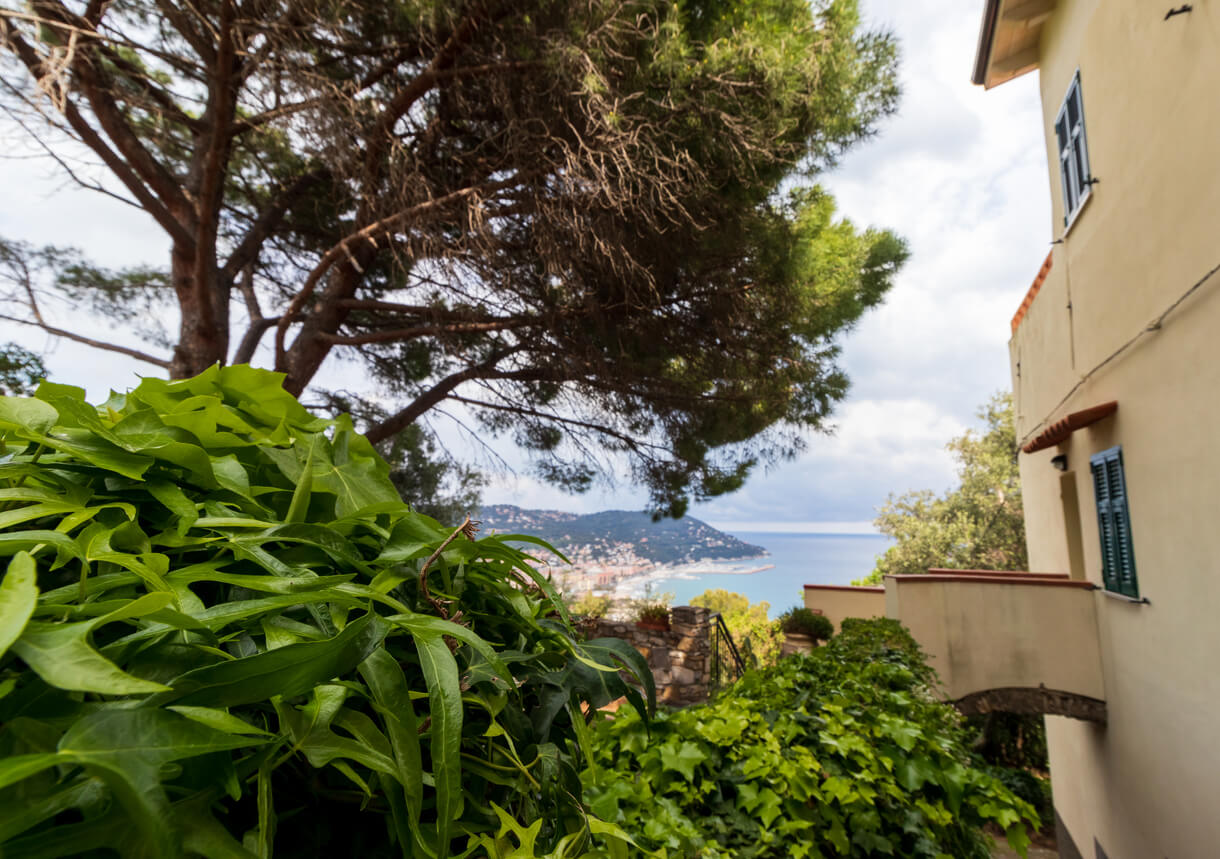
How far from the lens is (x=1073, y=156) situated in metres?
6.62

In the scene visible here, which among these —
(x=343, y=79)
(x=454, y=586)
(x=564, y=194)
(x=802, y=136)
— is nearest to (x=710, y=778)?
(x=454, y=586)

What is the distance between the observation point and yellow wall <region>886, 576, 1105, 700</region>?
22.0 ft

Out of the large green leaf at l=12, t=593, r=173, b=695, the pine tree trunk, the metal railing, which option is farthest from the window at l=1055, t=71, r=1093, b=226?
Answer: the pine tree trunk

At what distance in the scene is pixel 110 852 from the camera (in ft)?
0.85

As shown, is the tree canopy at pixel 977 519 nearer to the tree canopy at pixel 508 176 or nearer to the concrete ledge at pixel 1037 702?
the concrete ledge at pixel 1037 702

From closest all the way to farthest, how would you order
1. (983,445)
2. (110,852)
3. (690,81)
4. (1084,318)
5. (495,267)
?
(110,852)
(690,81)
(495,267)
(1084,318)
(983,445)

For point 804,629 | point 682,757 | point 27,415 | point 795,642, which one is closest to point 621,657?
point 27,415

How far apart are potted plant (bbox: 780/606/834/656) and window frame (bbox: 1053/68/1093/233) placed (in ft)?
23.6

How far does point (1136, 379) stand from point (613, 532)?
8.82 meters

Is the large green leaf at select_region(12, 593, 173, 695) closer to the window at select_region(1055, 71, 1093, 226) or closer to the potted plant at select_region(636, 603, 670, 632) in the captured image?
the window at select_region(1055, 71, 1093, 226)

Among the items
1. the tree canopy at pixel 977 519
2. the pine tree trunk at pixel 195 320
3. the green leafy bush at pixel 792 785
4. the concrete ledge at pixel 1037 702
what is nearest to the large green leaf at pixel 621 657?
the green leafy bush at pixel 792 785

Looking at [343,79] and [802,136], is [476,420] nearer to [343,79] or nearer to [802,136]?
[343,79]

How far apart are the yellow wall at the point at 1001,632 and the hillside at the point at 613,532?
10.1 ft

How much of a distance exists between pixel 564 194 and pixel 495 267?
850 millimetres
